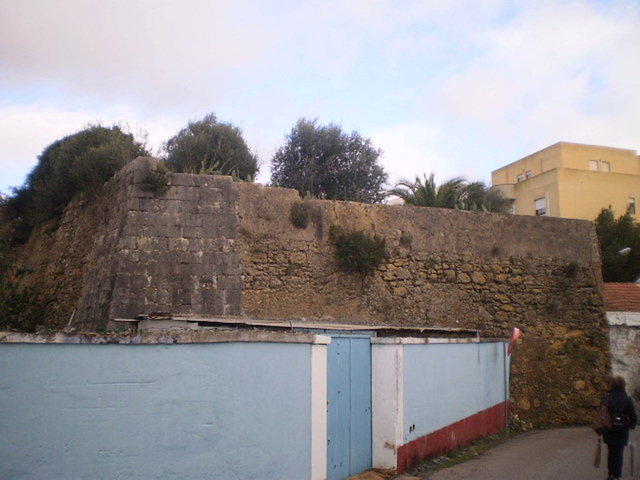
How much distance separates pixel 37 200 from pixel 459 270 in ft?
36.6

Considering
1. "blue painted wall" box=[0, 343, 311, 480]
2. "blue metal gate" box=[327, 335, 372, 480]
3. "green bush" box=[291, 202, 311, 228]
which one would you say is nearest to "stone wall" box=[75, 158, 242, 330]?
"green bush" box=[291, 202, 311, 228]

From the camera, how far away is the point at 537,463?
980cm

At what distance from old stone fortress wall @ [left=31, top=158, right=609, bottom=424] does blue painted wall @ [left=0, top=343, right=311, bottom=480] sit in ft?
20.4

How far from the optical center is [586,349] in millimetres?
15969

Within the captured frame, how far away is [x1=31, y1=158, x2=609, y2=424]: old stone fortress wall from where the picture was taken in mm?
12641

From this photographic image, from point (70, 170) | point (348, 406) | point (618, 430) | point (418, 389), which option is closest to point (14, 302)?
point (70, 170)

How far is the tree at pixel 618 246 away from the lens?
2548cm

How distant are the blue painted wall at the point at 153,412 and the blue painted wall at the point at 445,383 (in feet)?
8.23

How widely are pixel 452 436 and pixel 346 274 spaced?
4.80 metres

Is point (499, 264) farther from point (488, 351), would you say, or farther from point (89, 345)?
point (89, 345)

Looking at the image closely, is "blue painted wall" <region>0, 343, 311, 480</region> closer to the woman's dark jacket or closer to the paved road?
the paved road

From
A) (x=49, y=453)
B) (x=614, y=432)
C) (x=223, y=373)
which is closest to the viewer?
(x=49, y=453)

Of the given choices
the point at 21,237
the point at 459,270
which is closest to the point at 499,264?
the point at 459,270

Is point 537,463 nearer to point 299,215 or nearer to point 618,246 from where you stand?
point 299,215
